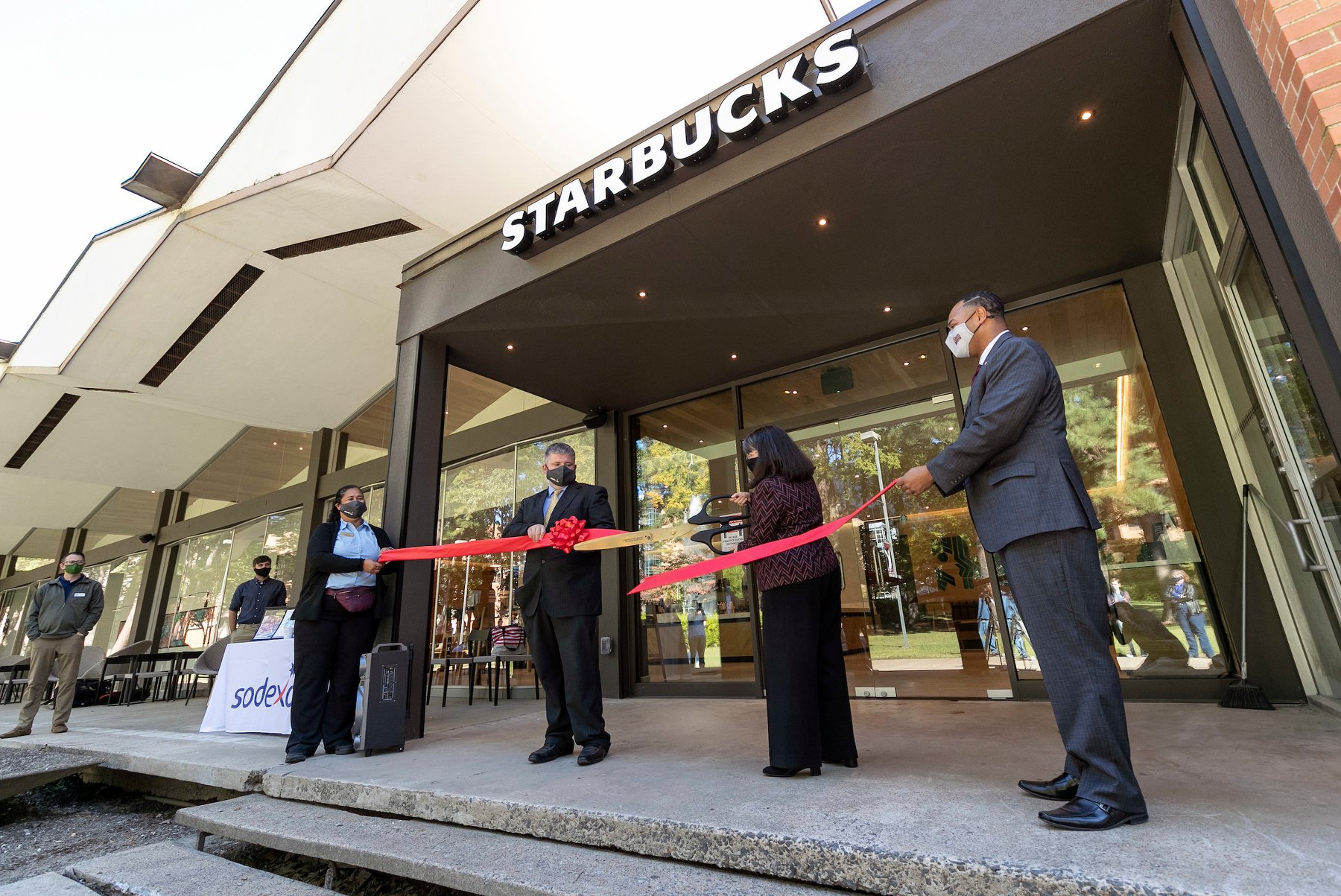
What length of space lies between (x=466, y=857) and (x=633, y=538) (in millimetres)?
1598

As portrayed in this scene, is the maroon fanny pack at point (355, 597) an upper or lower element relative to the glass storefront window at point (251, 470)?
lower

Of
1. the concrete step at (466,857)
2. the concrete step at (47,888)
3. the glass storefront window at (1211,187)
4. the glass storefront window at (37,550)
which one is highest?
the glass storefront window at (37,550)

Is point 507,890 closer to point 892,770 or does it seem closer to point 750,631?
point 892,770

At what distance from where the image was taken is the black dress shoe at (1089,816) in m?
1.62

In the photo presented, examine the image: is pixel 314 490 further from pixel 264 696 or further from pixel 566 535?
pixel 566 535

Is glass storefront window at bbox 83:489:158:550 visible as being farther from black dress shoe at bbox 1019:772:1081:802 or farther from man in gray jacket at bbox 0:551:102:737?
black dress shoe at bbox 1019:772:1081:802

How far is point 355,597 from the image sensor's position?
3789 mm

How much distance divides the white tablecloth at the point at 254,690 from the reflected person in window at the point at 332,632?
108 centimetres

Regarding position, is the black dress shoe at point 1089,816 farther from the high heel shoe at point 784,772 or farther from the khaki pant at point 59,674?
the khaki pant at point 59,674

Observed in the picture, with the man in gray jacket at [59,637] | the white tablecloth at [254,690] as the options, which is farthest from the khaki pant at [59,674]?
the white tablecloth at [254,690]

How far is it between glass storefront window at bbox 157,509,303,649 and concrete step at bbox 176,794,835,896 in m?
8.89

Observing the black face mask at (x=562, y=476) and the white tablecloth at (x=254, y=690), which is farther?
the white tablecloth at (x=254, y=690)

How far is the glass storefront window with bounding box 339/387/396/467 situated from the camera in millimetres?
10062

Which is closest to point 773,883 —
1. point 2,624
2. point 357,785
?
point 357,785
